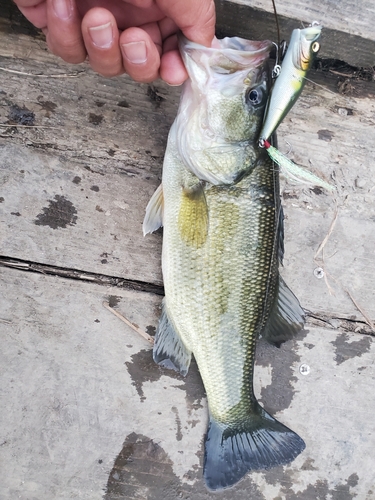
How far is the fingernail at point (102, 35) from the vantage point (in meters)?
1.51

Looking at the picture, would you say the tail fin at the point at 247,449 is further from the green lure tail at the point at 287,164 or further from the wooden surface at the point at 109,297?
the green lure tail at the point at 287,164

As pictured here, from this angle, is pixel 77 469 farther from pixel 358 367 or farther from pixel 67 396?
pixel 358 367

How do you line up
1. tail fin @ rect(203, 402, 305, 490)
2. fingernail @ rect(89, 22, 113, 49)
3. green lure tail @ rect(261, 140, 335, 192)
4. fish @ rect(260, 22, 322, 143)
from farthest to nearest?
1. tail fin @ rect(203, 402, 305, 490)
2. green lure tail @ rect(261, 140, 335, 192)
3. fish @ rect(260, 22, 322, 143)
4. fingernail @ rect(89, 22, 113, 49)

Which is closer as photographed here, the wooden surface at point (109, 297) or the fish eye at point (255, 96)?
the fish eye at point (255, 96)

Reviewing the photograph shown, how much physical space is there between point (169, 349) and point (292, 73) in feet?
4.75

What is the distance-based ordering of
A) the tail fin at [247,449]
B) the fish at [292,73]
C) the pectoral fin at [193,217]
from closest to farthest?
the fish at [292,73] < the pectoral fin at [193,217] < the tail fin at [247,449]

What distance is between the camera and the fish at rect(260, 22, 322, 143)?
1.70 metres

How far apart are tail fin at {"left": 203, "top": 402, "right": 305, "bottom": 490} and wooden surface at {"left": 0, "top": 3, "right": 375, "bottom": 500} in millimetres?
195

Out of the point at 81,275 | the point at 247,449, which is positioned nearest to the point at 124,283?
the point at 81,275

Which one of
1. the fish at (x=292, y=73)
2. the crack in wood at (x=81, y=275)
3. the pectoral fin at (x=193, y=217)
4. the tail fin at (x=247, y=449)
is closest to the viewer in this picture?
the fish at (x=292, y=73)

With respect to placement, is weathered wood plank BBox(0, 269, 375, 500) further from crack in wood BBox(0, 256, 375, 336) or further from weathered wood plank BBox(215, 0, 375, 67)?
weathered wood plank BBox(215, 0, 375, 67)

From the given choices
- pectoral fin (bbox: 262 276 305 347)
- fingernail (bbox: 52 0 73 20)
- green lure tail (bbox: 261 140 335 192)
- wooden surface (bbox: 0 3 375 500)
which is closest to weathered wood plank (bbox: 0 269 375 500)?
wooden surface (bbox: 0 3 375 500)

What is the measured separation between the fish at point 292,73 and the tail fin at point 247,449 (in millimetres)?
1454

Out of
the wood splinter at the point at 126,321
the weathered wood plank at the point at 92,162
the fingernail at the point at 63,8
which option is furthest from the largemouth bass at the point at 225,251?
the fingernail at the point at 63,8
